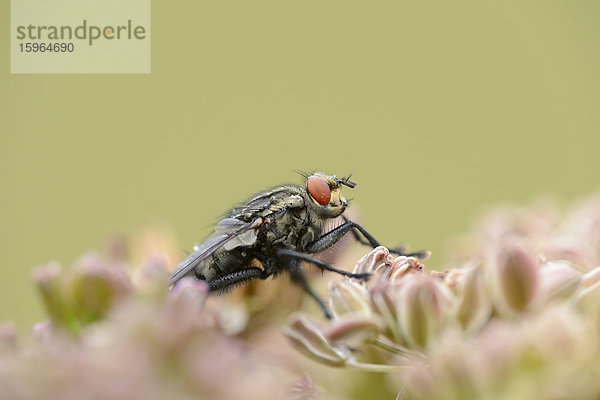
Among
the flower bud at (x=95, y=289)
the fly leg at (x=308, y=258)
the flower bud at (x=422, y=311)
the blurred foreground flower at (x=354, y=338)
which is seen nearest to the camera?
the blurred foreground flower at (x=354, y=338)

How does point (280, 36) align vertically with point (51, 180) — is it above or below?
above

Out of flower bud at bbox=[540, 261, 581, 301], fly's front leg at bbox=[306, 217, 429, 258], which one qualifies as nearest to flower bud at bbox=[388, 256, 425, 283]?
flower bud at bbox=[540, 261, 581, 301]

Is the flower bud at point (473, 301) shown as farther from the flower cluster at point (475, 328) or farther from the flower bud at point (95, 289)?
the flower bud at point (95, 289)

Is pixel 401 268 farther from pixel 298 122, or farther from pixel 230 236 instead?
pixel 298 122

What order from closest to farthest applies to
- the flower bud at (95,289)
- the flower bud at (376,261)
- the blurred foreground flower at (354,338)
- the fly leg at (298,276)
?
the blurred foreground flower at (354,338), the flower bud at (95,289), the flower bud at (376,261), the fly leg at (298,276)

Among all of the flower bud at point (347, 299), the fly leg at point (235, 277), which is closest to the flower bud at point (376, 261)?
the flower bud at point (347, 299)

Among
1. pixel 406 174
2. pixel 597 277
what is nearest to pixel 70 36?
pixel 406 174

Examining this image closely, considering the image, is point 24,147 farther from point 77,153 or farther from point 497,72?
point 497,72
